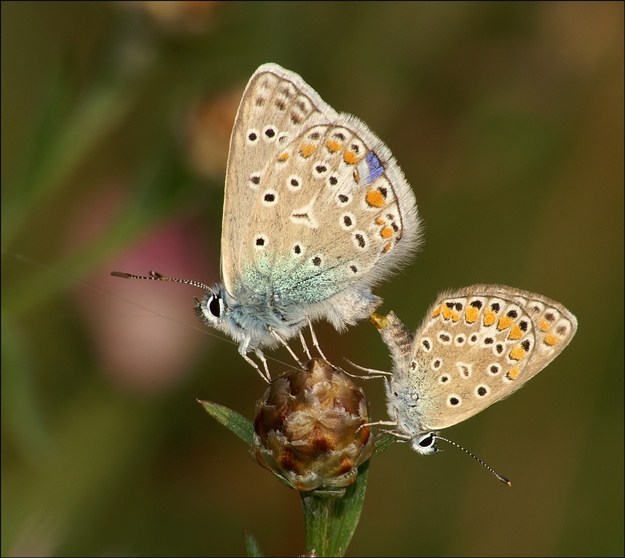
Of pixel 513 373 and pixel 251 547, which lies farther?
pixel 513 373

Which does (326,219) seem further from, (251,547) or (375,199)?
(251,547)

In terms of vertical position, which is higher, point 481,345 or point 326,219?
point 326,219

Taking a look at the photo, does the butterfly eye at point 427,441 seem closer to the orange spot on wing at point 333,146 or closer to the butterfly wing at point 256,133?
the butterfly wing at point 256,133

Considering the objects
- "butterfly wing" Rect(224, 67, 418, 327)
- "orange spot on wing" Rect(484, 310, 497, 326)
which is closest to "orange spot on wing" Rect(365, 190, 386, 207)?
"butterfly wing" Rect(224, 67, 418, 327)

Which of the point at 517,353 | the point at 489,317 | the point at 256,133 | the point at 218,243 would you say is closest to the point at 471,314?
the point at 489,317

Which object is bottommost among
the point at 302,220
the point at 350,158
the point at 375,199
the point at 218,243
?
the point at 218,243

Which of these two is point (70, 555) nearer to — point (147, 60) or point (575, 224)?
point (147, 60)
